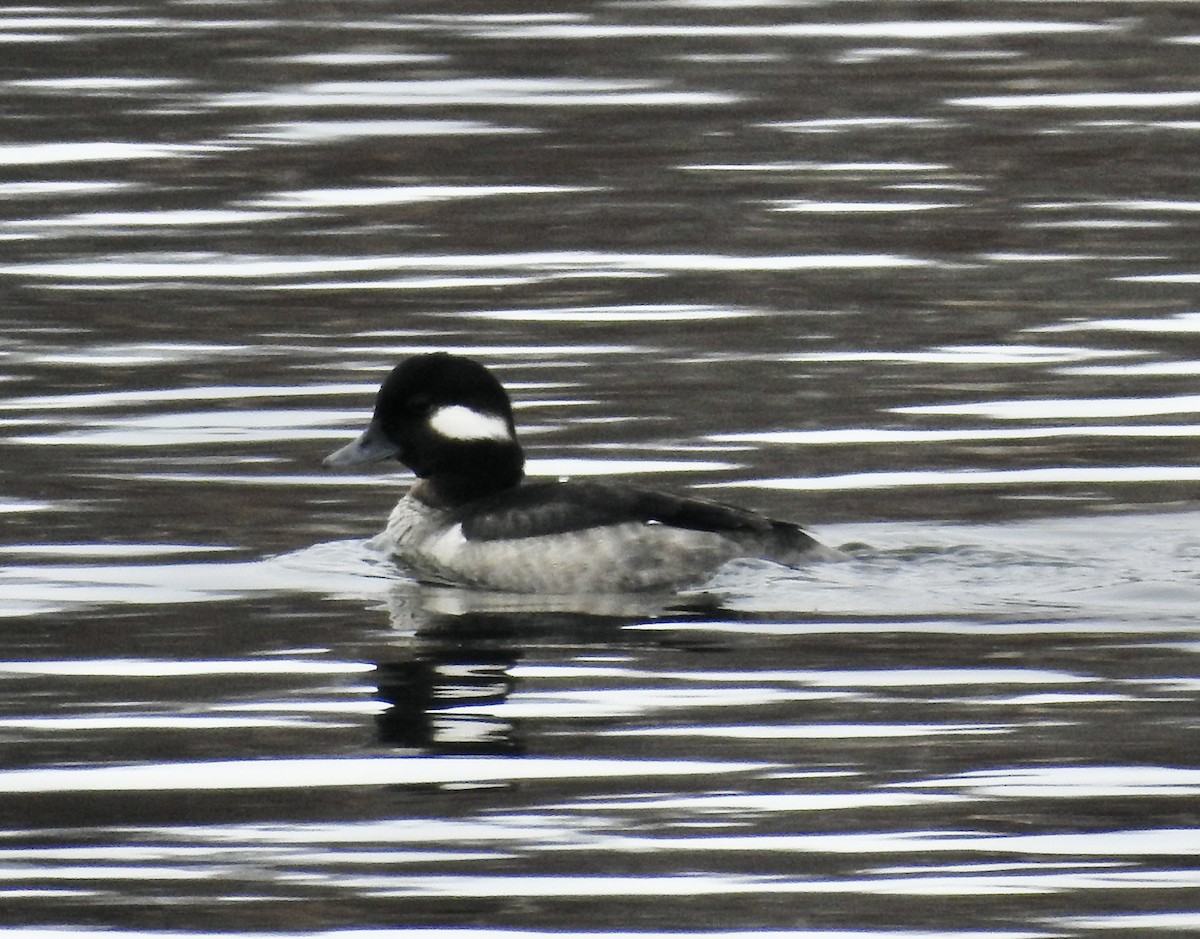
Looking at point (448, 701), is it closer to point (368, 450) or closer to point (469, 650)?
point (469, 650)

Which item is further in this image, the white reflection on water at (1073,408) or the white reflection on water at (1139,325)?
the white reflection on water at (1139,325)

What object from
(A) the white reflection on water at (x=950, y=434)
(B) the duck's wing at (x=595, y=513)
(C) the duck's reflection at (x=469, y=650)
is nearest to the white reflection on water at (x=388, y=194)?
(A) the white reflection on water at (x=950, y=434)

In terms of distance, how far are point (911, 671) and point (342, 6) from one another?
14490 millimetres

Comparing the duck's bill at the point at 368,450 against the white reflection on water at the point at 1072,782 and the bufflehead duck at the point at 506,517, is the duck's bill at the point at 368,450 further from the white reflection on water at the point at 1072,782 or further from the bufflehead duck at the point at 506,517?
the white reflection on water at the point at 1072,782

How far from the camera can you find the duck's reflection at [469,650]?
318 inches

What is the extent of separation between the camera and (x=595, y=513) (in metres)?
10.1

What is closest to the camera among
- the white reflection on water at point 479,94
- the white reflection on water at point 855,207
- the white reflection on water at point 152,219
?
the white reflection on water at point 152,219

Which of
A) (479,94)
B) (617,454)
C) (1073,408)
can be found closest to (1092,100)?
(479,94)

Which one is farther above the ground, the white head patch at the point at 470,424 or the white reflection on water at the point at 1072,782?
the white head patch at the point at 470,424

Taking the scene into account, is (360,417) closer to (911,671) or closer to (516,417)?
(516,417)

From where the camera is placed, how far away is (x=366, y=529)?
1120cm

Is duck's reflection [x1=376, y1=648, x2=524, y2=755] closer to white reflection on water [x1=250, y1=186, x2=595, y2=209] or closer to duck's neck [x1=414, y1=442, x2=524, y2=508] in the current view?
duck's neck [x1=414, y1=442, x2=524, y2=508]

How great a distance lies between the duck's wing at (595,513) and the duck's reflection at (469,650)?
0.78 ft

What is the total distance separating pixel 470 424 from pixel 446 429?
0.11 m
